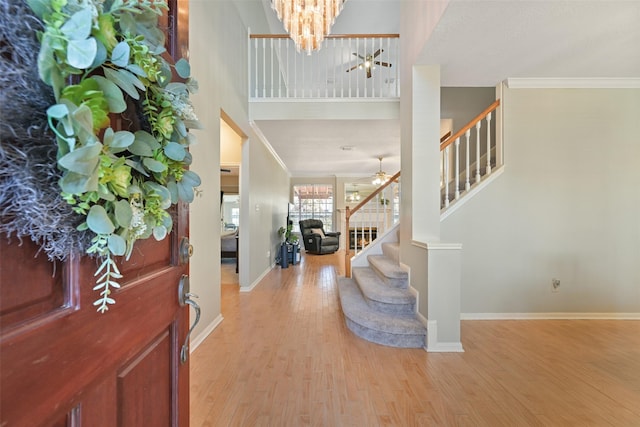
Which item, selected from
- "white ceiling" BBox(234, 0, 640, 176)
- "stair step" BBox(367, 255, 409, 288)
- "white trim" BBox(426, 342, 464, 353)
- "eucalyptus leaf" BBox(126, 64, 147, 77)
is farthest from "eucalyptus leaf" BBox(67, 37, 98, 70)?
"stair step" BBox(367, 255, 409, 288)

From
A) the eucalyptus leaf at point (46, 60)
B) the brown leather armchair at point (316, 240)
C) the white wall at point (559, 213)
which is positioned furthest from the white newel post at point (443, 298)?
the brown leather armchair at point (316, 240)

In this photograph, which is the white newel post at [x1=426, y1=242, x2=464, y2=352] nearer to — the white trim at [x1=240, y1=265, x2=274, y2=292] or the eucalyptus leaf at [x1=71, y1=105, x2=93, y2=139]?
the eucalyptus leaf at [x1=71, y1=105, x2=93, y2=139]

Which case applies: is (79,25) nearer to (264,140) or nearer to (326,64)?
(326,64)

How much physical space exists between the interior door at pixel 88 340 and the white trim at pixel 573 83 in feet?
12.0

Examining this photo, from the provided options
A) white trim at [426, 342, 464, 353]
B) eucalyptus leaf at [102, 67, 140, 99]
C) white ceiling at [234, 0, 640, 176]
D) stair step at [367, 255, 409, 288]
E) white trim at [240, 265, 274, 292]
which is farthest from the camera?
white trim at [240, 265, 274, 292]

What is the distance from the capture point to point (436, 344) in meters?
2.45

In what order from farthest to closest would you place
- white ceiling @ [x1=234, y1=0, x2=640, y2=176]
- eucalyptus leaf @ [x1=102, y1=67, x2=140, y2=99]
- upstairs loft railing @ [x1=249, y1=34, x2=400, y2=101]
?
upstairs loft railing @ [x1=249, y1=34, x2=400, y2=101] < white ceiling @ [x1=234, y1=0, x2=640, y2=176] < eucalyptus leaf @ [x1=102, y1=67, x2=140, y2=99]

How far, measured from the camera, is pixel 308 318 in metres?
3.15

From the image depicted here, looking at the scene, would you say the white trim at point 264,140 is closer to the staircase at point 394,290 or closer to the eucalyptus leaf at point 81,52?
the staircase at point 394,290

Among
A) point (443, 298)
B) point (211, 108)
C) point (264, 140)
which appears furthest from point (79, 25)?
point (264, 140)

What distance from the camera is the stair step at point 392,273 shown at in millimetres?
3092

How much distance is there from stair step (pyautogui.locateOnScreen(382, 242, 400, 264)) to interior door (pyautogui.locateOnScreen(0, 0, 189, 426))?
311 cm

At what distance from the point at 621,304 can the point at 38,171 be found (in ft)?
16.0

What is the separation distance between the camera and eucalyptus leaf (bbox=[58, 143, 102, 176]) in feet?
1.36
